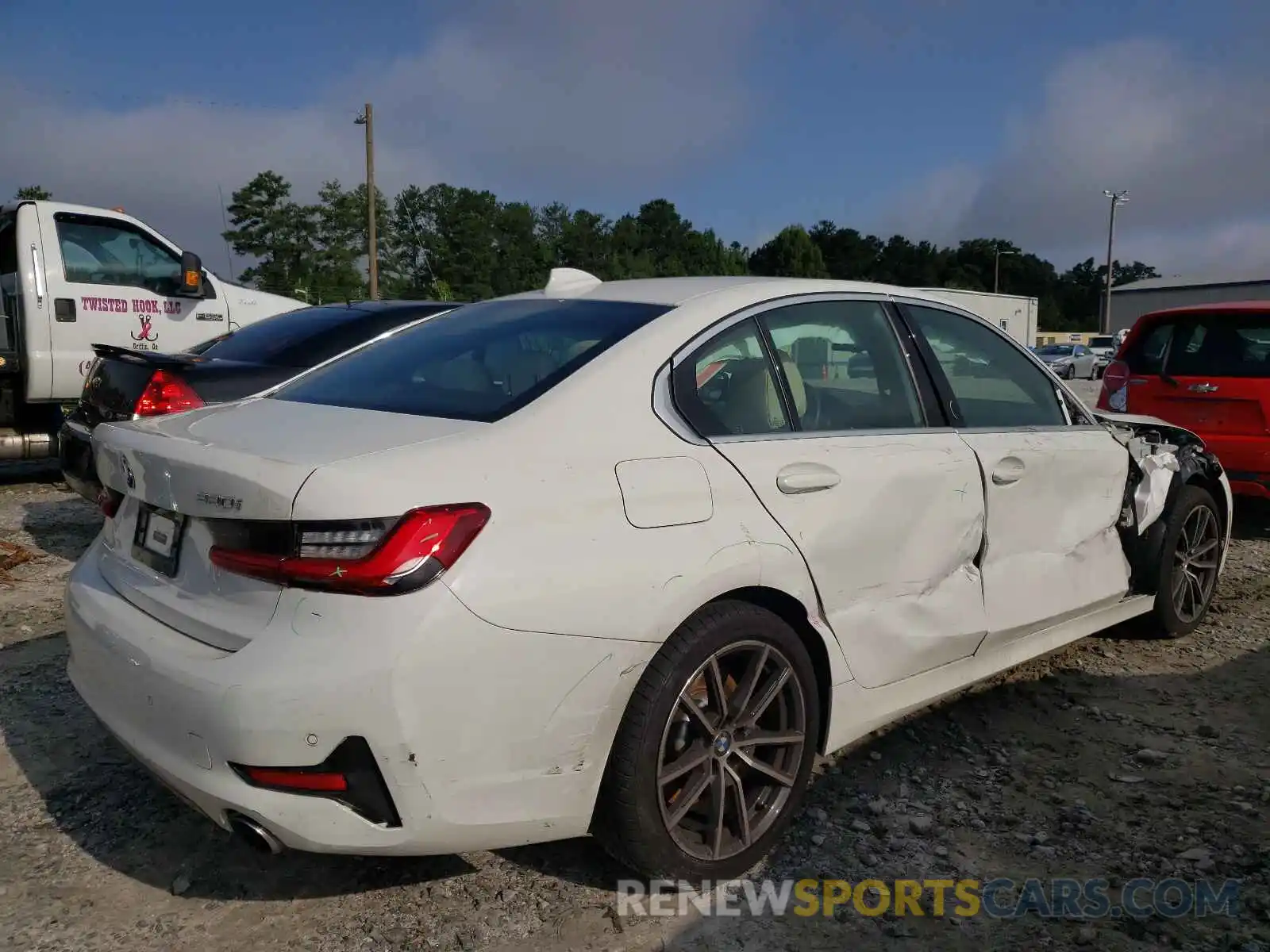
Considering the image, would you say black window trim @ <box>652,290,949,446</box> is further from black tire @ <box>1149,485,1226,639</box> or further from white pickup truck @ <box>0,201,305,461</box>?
white pickup truck @ <box>0,201,305,461</box>

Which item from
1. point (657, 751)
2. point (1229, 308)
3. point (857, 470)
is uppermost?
point (1229, 308)

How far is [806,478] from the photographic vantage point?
2.85 m

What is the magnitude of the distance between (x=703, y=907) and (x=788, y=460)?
1190mm

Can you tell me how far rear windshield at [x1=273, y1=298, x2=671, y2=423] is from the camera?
2695 millimetres

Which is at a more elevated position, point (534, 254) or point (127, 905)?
point (534, 254)

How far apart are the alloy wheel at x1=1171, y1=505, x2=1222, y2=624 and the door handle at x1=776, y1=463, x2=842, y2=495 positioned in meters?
2.46

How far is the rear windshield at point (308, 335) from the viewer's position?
19.6 ft

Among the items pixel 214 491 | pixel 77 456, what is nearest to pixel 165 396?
pixel 77 456

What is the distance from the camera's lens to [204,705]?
2227mm

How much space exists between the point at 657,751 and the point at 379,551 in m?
0.84

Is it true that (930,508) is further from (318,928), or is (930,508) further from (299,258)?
(299,258)

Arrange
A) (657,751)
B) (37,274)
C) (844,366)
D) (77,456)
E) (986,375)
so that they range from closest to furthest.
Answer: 1. (657,751)
2. (844,366)
3. (986,375)
4. (77,456)
5. (37,274)

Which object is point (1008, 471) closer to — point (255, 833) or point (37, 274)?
point (255, 833)

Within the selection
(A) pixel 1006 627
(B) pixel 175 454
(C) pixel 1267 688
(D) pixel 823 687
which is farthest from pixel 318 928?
(C) pixel 1267 688
